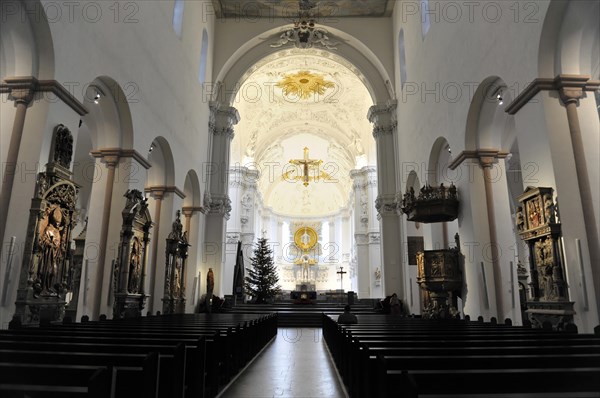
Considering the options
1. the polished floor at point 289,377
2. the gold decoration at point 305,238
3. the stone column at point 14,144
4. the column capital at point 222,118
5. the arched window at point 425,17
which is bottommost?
the polished floor at point 289,377

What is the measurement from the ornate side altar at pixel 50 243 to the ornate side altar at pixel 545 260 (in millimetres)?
6843

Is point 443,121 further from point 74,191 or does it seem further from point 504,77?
point 74,191

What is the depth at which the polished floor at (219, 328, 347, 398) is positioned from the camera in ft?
14.8

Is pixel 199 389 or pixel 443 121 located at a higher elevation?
Result: pixel 443 121

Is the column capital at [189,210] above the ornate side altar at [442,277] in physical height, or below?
above

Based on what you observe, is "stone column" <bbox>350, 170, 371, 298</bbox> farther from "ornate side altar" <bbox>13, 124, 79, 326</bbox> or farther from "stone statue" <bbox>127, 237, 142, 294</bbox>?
"ornate side altar" <bbox>13, 124, 79, 326</bbox>

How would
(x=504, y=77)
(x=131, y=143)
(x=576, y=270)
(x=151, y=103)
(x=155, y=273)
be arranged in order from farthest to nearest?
(x=155, y=273) < (x=151, y=103) < (x=131, y=143) < (x=504, y=77) < (x=576, y=270)

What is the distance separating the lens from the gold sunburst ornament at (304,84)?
2200 centimetres

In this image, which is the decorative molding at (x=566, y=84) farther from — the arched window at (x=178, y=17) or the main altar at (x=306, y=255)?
the main altar at (x=306, y=255)

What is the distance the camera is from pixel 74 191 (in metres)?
6.70

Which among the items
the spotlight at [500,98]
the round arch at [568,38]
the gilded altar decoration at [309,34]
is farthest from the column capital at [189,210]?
the round arch at [568,38]

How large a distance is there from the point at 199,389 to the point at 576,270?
16.0 ft

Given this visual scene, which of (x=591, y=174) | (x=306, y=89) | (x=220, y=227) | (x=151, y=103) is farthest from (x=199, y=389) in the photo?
(x=306, y=89)

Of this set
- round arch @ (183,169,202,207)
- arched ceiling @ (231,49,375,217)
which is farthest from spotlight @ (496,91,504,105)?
round arch @ (183,169,202,207)
